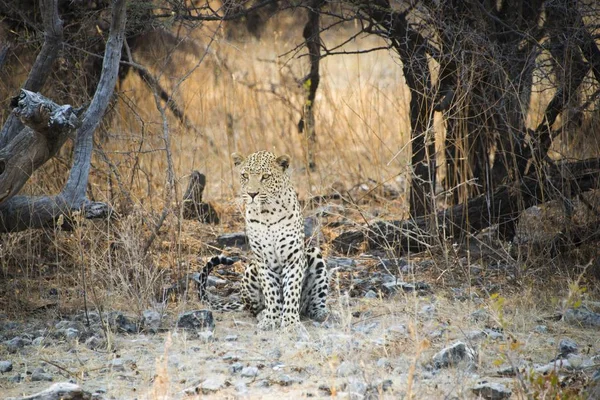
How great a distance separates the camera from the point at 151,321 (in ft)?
21.9

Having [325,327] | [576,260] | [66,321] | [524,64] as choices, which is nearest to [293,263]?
[325,327]

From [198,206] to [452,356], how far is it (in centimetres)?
505

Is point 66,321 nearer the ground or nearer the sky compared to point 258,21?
nearer the ground

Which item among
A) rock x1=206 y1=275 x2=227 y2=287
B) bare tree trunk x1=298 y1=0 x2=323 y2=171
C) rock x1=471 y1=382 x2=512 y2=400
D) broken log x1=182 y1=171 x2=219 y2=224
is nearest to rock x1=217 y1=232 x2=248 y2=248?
broken log x1=182 y1=171 x2=219 y2=224

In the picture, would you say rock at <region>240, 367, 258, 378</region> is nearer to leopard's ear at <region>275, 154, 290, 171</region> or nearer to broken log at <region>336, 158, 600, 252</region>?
A: leopard's ear at <region>275, 154, 290, 171</region>

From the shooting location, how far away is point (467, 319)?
665cm

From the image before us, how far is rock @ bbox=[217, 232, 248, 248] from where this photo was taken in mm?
9422

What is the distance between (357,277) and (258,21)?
6.56 meters

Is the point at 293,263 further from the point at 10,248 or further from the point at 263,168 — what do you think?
the point at 10,248

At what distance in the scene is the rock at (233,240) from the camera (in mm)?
9422

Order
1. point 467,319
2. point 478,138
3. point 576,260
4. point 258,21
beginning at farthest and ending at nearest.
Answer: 1. point 258,21
2. point 478,138
3. point 576,260
4. point 467,319

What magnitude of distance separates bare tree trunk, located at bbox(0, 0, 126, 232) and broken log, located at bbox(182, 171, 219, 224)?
8.41ft

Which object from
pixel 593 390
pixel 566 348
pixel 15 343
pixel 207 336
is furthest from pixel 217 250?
pixel 593 390

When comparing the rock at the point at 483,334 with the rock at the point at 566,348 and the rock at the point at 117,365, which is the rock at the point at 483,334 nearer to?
the rock at the point at 566,348
